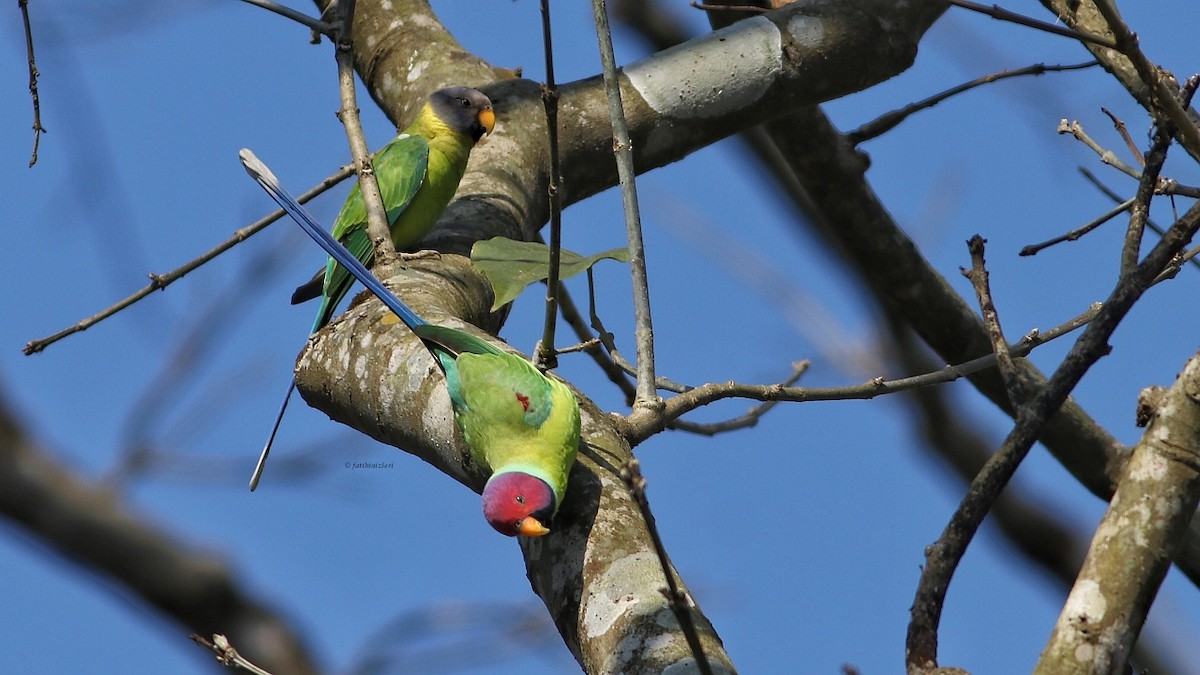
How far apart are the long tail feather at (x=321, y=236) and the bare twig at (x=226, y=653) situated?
0.84 meters

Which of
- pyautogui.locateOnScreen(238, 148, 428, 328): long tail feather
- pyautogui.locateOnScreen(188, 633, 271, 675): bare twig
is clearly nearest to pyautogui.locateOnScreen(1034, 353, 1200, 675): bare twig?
pyautogui.locateOnScreen(188, 633, 271, 675): bare twig

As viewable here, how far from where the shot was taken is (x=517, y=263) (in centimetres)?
280

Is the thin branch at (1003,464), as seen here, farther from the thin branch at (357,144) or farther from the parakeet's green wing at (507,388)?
the thin branch at (357,144)

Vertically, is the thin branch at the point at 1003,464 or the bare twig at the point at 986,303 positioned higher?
the bare twig at the point at 986,303

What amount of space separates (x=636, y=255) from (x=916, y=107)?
6.43 feet

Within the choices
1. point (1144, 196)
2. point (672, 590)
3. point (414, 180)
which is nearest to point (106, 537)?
point (672, 590)

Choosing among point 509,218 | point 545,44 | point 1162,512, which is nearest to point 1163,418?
point 1162,512

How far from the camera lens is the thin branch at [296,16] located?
324 cm

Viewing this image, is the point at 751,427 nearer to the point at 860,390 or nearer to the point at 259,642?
the point at 860,390

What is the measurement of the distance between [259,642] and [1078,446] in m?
3.17

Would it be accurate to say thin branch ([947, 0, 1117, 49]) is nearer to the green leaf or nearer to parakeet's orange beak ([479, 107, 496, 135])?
the green leaf

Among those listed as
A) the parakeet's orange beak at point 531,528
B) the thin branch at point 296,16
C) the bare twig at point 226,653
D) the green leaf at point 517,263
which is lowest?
the bare twig at point 226,653

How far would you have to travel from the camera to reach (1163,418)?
164cm

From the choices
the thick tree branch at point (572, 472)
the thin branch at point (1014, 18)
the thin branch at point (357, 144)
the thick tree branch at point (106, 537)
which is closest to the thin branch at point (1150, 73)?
the thin branch at point (1014, 18)
